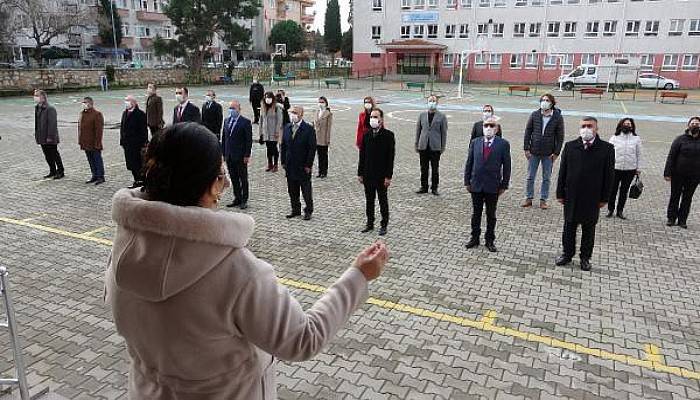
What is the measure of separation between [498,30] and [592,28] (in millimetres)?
8915

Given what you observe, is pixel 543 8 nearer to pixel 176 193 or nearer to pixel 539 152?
pixel 539 152

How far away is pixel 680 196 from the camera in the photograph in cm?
866

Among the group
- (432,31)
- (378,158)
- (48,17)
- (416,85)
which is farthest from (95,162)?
(432,31)

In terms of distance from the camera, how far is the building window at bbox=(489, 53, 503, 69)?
53.2 metres

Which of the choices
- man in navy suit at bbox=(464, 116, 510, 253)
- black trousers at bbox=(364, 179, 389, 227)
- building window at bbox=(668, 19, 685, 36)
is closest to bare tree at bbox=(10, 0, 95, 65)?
black trousers at bbox=(364, 179, 389, 227)

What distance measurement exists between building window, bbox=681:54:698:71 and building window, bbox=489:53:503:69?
646 inches

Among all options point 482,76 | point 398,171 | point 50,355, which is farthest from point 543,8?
point 50,355

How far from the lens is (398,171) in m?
12.6

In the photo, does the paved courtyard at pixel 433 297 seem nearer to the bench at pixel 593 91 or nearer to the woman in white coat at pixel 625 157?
the woman in white coat at pixel 625 157

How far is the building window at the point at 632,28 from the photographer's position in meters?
46.9

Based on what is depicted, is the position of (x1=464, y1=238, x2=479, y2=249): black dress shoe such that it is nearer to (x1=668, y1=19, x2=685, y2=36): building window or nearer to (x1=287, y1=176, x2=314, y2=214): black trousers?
(x1=287, y1=176, x2=314, y2=214): black trousers

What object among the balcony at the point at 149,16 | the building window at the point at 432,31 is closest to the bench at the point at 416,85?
the building window at the point at 432,31

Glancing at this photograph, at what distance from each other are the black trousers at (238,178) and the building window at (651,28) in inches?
1962

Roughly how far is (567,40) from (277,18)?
173 ft
